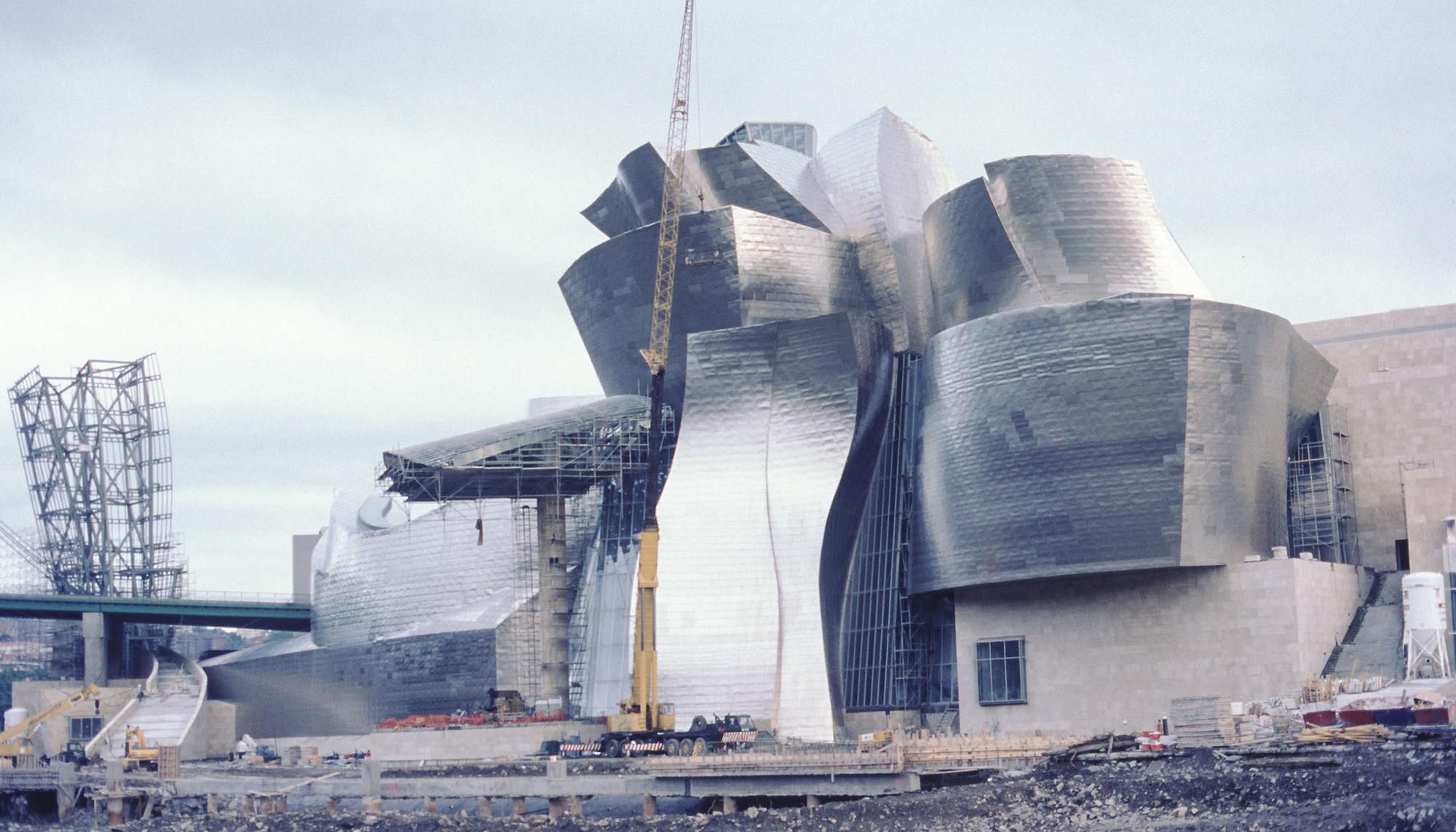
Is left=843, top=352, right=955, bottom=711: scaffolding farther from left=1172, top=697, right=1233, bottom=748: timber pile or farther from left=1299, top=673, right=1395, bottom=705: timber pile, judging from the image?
left=1172, top=697, right=1233, bottom=748: timber pile

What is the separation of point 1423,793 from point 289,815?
29.9m

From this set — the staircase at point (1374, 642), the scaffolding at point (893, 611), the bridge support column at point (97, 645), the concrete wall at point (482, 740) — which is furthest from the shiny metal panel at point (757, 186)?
the bridge support column at point (97, 645)

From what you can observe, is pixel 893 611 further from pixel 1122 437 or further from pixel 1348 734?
pixel 1348 734

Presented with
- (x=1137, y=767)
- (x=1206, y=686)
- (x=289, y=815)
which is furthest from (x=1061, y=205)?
(x=289, y=815)

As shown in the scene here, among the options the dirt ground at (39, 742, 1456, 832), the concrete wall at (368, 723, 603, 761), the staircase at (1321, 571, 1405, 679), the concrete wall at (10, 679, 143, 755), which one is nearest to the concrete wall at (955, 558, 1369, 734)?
the staircase at (1321, 571, 1405, 679)

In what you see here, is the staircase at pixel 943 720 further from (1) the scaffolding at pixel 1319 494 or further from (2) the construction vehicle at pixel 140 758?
(2) the construction vehicle at pixel 140 758

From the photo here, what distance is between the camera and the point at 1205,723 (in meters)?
40.4

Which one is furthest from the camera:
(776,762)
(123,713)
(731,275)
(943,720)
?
(123,713)

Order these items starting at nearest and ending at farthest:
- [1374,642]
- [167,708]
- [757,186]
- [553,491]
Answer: [1374,642]
[757,186]
[553,491]
[167,708]

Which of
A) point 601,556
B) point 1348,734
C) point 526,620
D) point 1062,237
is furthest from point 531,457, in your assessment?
point 1348,734

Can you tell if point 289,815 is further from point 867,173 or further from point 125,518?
point 125,518

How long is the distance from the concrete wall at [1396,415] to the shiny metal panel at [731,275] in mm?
18644

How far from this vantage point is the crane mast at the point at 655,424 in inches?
2323

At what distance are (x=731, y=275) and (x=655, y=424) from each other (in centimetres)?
738
